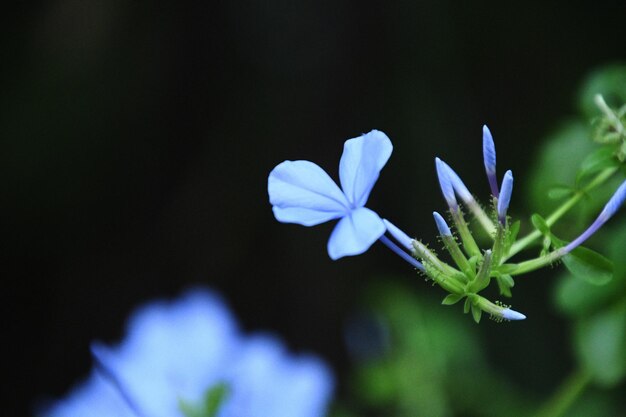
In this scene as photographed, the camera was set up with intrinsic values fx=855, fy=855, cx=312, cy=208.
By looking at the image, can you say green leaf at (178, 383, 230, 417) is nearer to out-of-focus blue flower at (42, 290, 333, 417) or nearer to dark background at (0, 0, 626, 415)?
out-of-focus blue flower at (42, 290, 333, 417)

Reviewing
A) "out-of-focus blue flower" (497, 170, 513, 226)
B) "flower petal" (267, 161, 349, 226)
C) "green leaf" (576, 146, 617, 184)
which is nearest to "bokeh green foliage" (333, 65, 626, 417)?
"green leaf" (576, 146, 617, 184)

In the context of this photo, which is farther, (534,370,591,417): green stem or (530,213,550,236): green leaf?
(534,370,591,417): green stem

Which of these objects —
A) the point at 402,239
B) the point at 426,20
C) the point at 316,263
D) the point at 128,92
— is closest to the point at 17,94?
the point at 128,92

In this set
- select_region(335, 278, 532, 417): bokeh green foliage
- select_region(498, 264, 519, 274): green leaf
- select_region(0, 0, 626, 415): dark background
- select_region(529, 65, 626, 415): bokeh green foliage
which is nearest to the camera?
select_region(498, 264, 519, 274): green leaf

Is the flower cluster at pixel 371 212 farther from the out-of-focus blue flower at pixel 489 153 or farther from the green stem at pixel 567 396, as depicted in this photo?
the green stem at pixel 567 396

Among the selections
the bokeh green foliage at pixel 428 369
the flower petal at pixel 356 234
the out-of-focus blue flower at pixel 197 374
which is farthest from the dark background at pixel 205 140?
the flower petal at pixel 356 234

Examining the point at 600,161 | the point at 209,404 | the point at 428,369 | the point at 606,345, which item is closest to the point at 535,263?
the point at 600,161
